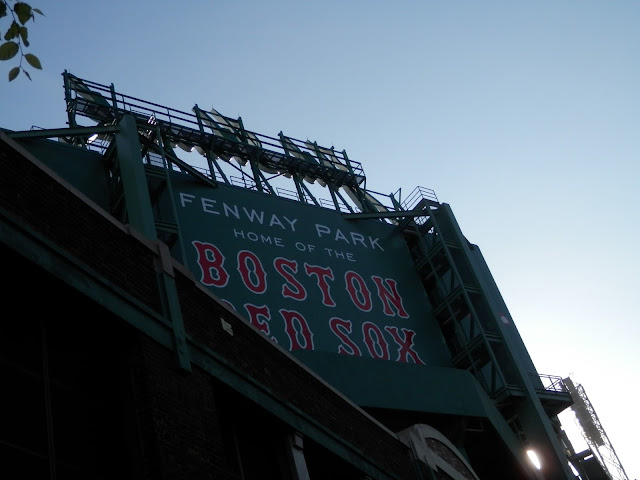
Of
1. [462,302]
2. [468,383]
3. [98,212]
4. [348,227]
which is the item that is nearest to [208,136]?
[348,227]

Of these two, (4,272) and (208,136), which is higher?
(208,136)

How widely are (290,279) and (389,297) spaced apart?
433 centimetres

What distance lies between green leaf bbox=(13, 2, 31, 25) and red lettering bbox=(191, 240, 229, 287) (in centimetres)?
1640

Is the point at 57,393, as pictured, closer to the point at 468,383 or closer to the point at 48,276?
the point at 48,276

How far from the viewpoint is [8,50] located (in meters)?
7.01

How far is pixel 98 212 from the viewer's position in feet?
36.2

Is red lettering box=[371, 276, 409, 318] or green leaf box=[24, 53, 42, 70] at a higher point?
red lettering box=[371, 276, 409, 318]

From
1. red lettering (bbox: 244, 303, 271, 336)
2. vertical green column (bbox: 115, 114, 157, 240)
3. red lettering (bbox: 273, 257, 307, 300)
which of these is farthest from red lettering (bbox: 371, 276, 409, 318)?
vertical green column (bbox: 115, 114, 157, 240)

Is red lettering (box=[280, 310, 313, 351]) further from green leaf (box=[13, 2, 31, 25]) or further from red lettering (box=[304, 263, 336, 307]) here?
green leaf (box=[13, 2, 31, 25])

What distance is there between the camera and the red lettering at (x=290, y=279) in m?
25.4

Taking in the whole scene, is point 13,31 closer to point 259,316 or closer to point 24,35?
point 24,35

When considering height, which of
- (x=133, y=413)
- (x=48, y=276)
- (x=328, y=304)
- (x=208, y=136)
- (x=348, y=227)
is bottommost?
(x=133, y=413)

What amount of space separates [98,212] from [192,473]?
3754mm

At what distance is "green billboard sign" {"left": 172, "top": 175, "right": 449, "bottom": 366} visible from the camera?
24.3 m
